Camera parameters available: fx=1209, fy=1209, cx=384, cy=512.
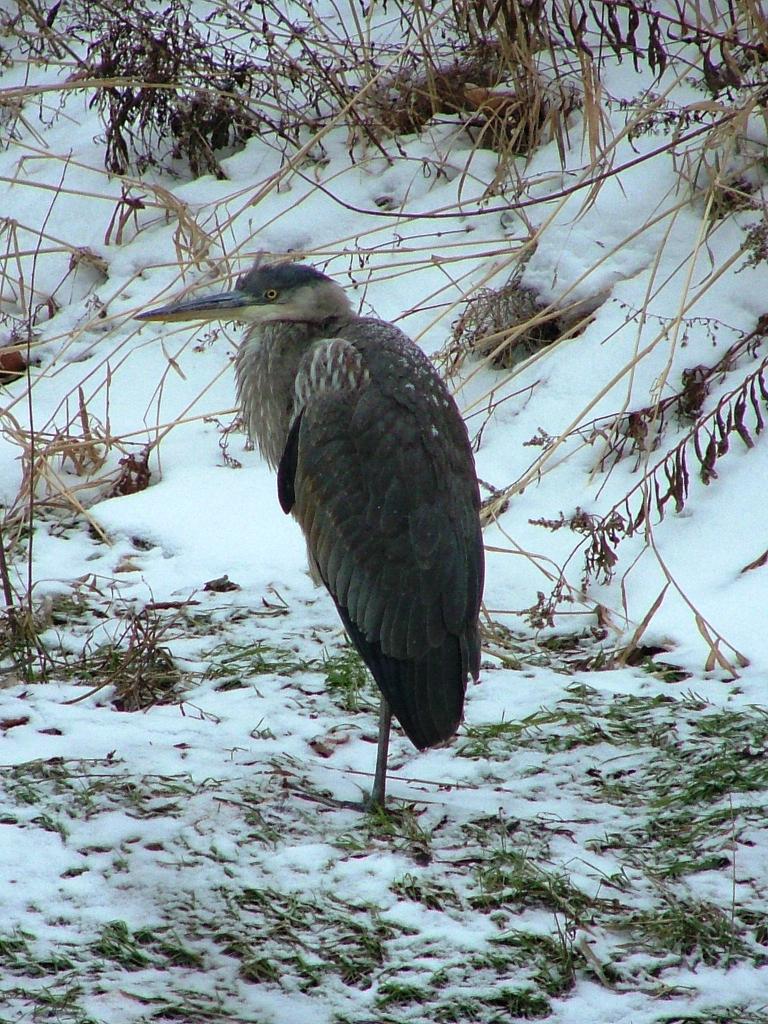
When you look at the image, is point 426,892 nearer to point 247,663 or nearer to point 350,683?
point 350,683

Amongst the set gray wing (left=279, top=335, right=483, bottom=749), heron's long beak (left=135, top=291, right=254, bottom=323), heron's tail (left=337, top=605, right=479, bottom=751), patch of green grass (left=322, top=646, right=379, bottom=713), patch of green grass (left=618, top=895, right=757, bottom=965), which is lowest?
patch of green grass (left=618, top=895, right=757, bottom=965)

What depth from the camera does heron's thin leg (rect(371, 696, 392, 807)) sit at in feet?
10.2

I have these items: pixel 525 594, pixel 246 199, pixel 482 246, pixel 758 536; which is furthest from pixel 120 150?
pixel 758 536

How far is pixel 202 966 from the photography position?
2379 millimetres

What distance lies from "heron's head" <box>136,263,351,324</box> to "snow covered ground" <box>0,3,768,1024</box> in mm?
655

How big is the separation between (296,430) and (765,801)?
1.63 meters

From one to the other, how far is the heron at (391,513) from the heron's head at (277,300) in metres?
0.15

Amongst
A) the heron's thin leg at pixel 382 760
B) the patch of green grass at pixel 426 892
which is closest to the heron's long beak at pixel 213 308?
the heron's thin leg at pixel 382 760

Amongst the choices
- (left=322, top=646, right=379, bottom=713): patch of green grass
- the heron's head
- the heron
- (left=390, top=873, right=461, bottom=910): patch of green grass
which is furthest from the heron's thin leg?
the heron's head

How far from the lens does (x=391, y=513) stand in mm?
3260

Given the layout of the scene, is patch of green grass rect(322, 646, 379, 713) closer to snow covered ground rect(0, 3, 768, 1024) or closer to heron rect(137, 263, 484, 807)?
snow covered ground rect(0, 3, 768, 1024)

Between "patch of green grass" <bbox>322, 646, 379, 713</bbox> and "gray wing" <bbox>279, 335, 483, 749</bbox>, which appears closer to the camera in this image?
"gray wing" <bbox>279, 335, 483, 749</bbox>

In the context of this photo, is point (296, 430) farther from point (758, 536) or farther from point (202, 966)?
point (758, 536)

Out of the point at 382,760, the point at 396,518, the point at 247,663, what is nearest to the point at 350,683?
the point at 247,663
